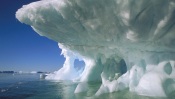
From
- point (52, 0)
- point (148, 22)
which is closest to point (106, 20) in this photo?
point (148, 22)

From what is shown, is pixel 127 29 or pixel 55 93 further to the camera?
pixel 55 93

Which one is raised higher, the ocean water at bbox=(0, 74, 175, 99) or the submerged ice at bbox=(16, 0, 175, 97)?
the submerged ice at bbox=(16, 0, 175, 97)

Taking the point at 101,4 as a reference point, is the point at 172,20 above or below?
below

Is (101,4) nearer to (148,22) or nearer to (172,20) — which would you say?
(148,22)

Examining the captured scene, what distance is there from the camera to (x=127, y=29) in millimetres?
14680

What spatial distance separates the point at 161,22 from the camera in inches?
528

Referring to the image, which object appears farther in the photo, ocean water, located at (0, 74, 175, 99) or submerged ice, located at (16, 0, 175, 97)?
ocean water, located at (0, 74, 175, 99)

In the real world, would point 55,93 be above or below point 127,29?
below

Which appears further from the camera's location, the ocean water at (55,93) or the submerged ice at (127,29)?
the ocean water at (55,93)

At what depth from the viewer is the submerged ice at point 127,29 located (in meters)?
13.3

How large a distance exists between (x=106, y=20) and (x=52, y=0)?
11.5 feet

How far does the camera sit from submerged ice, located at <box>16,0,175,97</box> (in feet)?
43.5

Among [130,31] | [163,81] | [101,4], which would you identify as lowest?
[163,81]

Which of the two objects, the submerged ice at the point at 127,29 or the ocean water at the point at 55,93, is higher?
the submerged ice at the point at 127,29
